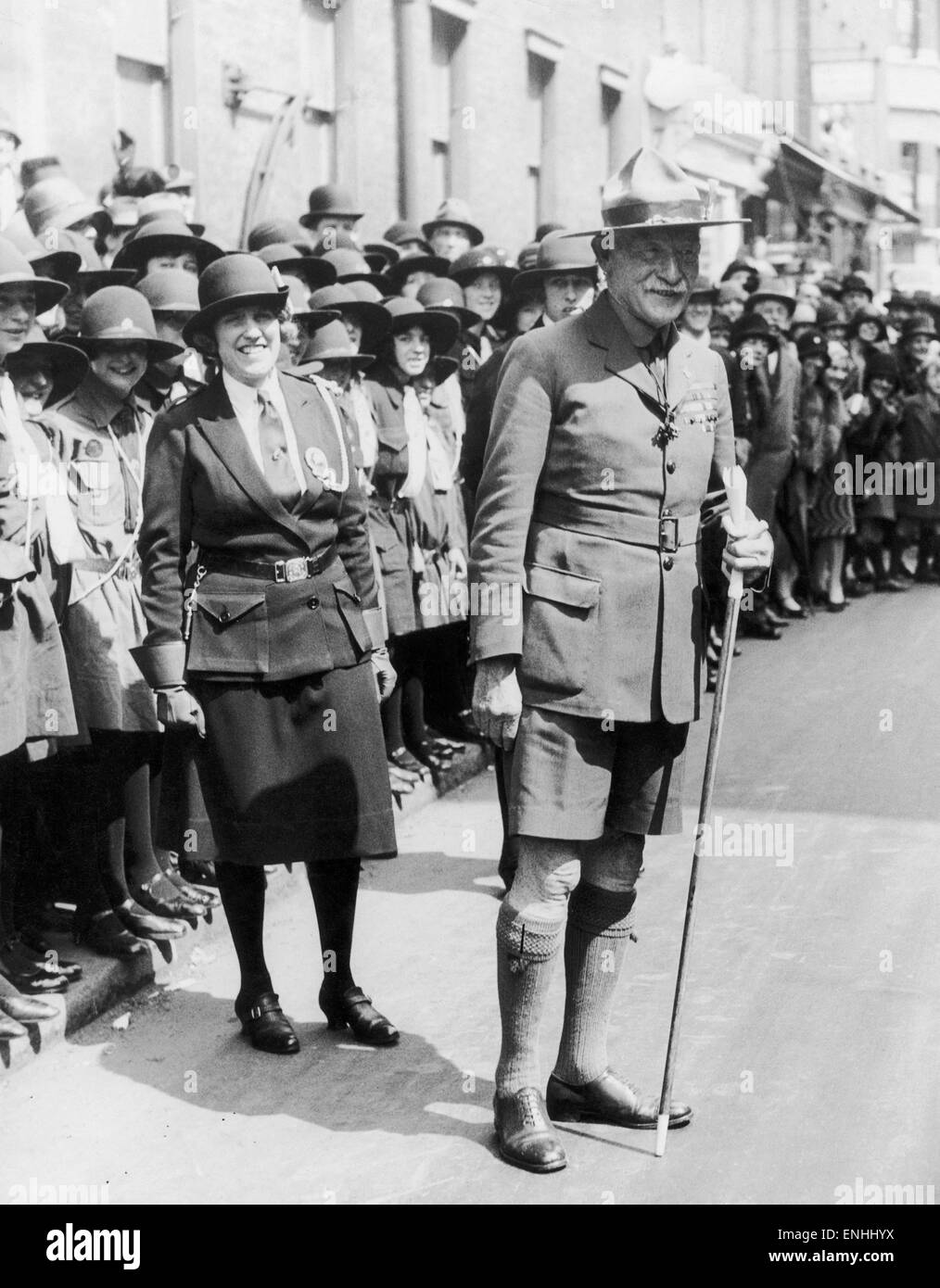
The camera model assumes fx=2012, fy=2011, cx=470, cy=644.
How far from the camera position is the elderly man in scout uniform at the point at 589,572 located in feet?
15.5

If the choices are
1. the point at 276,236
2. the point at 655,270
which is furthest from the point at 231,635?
the point at 276,236

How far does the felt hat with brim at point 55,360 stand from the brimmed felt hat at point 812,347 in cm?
912

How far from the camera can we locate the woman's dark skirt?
5.68 m

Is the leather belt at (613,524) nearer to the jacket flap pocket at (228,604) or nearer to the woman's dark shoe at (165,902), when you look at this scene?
the jacket flap pocket at (228,604)

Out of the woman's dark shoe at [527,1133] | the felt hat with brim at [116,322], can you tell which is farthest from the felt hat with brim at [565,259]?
the woman's dark shoe at [527,1133]

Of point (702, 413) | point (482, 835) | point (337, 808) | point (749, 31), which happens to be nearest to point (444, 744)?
point (482, 835)

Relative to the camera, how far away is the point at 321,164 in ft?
53.5

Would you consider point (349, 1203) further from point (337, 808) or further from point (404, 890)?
point (404, 890)

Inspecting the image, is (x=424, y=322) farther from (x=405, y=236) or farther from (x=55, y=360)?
(x=405, y=236)

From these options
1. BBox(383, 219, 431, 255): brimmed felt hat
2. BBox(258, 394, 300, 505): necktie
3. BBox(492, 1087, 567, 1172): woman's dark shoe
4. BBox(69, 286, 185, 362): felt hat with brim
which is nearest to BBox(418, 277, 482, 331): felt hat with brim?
BBox(383, 219, 431, 255): brimmed felt hat

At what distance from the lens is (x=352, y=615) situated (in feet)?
19.0

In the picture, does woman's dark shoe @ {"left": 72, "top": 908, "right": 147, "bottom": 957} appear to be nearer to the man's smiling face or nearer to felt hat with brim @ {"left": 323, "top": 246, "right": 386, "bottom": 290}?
the man's smiling face

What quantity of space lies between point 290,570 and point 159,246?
10.6 ft

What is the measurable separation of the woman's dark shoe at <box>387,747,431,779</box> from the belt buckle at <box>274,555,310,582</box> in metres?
3.41
